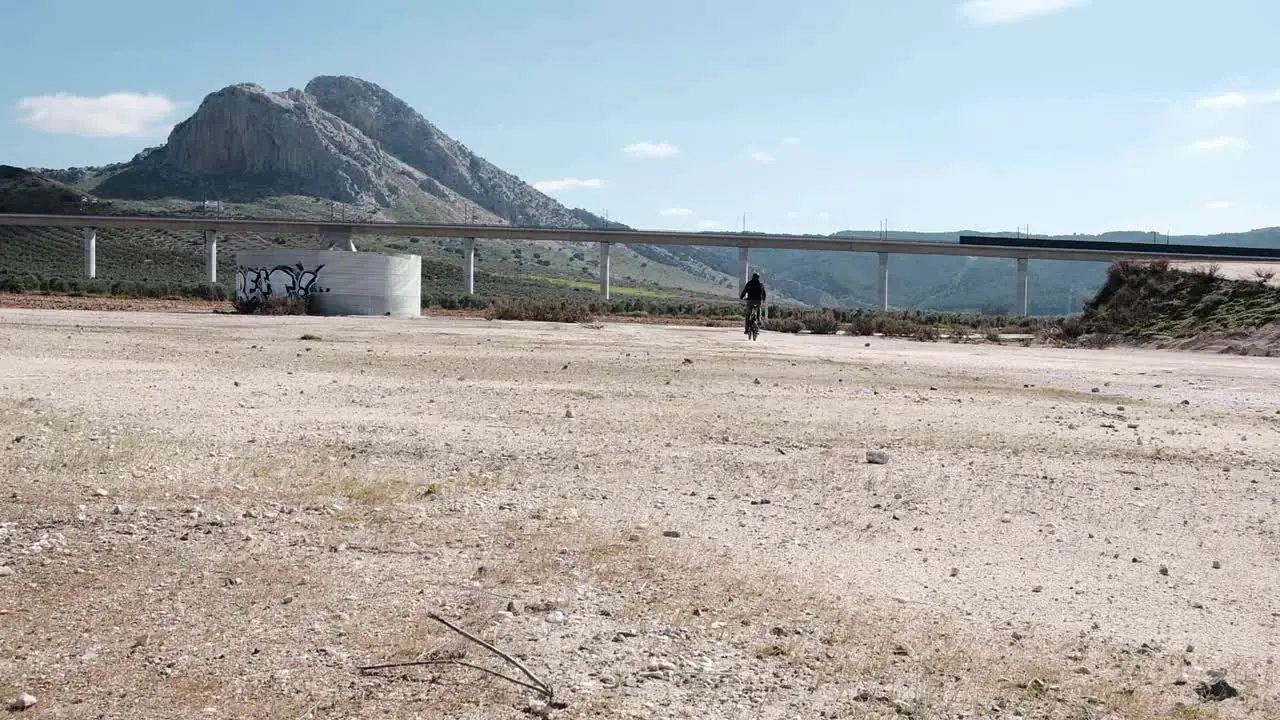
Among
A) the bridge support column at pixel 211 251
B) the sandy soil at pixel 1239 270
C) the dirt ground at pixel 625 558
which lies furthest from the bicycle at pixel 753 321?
the bridge support column at pixel 211 251

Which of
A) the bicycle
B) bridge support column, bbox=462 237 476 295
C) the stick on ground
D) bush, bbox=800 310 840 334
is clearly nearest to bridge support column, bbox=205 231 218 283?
bridge support column, bbox=462 237 476 295

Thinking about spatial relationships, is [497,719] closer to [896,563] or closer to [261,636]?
[261,636]

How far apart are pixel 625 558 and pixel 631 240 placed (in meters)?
109

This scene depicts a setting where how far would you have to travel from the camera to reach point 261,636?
4.88 meters

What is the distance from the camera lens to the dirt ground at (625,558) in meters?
4.46

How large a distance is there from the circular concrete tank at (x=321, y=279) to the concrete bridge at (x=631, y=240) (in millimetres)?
53273

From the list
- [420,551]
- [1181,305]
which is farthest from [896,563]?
[1181,305]

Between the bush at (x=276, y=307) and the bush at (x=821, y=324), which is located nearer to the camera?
the bush at (x=821, y=324)

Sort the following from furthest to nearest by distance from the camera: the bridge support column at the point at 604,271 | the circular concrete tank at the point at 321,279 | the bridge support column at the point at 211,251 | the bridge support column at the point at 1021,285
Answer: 1. the bridge support column at the point at 604,271
2. the bridge support column at the point at 1021,285
3. the bridge support column at the point at 211,251
4. the circular concrete tank at the point at 321,279

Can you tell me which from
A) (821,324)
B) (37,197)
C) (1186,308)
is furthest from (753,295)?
(37,197)

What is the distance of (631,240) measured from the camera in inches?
4510

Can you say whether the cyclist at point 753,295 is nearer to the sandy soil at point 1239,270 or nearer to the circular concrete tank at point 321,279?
the sandy soil at point 1239,270

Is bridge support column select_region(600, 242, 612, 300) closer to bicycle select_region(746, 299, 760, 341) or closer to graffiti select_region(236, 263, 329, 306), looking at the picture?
graffiti select_region(236, 263, 329, 306)

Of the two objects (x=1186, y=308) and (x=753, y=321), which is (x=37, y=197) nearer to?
(x=753, y=321)
